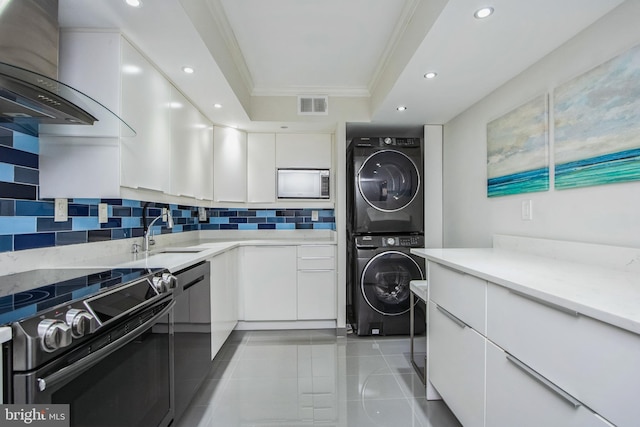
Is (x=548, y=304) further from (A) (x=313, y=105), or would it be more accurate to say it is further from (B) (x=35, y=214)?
(A) (x=313, y=105)

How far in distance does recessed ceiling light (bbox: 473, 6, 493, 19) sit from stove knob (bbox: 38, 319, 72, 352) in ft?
6.46

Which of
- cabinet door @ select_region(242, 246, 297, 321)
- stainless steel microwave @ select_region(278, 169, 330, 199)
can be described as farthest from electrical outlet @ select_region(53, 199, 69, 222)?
stainless steel microwave @ select_region(278, 169, 330, 199)

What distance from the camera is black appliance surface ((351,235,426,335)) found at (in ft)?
9.00

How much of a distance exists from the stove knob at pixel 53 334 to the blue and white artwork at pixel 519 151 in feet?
7.43

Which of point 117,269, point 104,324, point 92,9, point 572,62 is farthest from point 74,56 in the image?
point 572,62

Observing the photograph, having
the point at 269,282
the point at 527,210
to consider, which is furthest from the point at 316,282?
the point at 527,210

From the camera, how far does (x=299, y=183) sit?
3209mm

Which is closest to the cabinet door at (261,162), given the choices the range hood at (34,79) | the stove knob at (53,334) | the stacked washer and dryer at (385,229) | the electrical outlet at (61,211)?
the stacked washer and dryer at (385,229)

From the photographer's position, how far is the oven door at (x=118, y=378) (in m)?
0.77

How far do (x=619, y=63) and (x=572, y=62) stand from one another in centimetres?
27

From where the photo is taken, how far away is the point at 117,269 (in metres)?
1.33

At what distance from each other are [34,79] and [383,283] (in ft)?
8.76

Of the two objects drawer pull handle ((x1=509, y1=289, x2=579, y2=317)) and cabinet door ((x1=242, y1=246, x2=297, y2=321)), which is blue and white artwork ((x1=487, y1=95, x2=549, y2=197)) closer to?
drawer pull handle ((x1=509, y1=289, x2=579, y2=317))

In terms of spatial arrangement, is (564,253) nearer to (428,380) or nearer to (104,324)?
(428,380)
